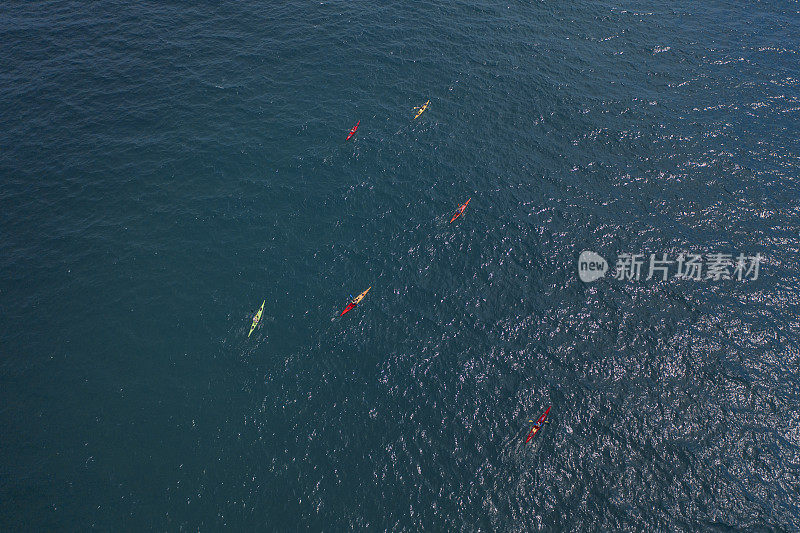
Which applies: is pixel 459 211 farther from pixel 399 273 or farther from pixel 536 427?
pixel 536 427

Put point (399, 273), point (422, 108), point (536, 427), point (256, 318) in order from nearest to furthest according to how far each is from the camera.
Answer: point (536, 427), point (256, 318), point (399, 273), point (422, 108)

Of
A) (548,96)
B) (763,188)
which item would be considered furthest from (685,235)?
(548,96)

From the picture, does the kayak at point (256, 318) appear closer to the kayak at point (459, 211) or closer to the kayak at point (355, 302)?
the kayak at point (355, 302)

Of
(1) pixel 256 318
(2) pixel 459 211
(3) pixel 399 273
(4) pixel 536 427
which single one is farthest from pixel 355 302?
(4) pixel 536 427

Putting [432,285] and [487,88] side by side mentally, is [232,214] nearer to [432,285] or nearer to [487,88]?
[432,285]

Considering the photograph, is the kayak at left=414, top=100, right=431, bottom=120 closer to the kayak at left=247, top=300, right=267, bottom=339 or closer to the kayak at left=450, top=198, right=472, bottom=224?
the kayak at left=450, top=198, right=472, bottom=224

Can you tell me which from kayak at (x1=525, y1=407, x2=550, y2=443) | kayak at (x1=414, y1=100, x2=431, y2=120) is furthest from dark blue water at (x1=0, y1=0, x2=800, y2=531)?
kayak at (x1=414, y1=100, x2=431, y2=120)

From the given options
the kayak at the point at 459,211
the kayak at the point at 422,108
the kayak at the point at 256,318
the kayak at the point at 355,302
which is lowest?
the kayak at the point at 256,318

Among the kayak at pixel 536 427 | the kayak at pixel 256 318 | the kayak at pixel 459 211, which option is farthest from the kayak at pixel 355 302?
the kayak at pixel 536 427
